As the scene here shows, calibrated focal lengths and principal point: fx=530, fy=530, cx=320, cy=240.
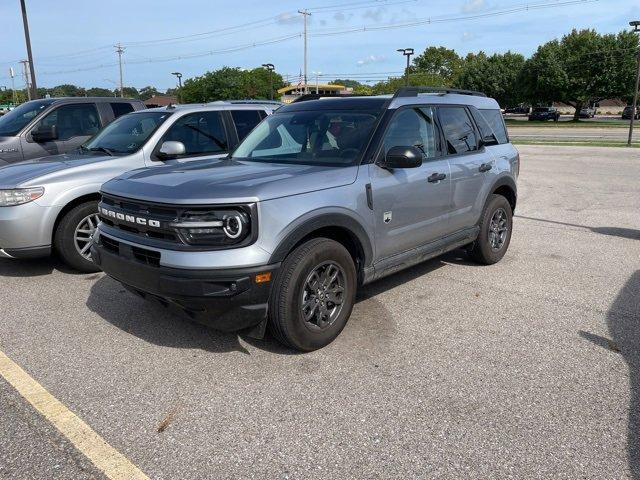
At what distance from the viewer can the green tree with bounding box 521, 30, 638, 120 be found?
5062cm

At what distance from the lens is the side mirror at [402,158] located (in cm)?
403

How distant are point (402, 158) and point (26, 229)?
12.1 feet

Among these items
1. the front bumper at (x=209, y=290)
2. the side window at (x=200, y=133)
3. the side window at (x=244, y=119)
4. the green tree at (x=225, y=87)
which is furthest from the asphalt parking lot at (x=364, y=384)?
the green tree at (x=225, y=87)

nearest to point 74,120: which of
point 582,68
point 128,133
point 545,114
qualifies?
point 128,133

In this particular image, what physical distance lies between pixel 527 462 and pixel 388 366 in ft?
3.88

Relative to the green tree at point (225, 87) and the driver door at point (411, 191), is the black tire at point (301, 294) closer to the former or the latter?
the driver door at point (411, 191)

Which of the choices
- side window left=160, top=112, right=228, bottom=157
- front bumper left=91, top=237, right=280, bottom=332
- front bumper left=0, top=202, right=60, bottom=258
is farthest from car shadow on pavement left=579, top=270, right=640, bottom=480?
front bumper left=0, top=202, right=60, bottom=258

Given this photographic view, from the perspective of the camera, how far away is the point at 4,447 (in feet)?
9.10

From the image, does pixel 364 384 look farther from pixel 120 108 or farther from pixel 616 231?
pixel 120 108

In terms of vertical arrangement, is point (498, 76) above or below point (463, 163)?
above

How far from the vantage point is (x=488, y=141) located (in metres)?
5.79

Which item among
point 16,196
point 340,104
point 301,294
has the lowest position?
point 301,294

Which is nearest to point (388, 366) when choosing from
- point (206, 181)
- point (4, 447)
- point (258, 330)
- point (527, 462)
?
point (258, 330)

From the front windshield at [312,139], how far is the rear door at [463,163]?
1.09m
